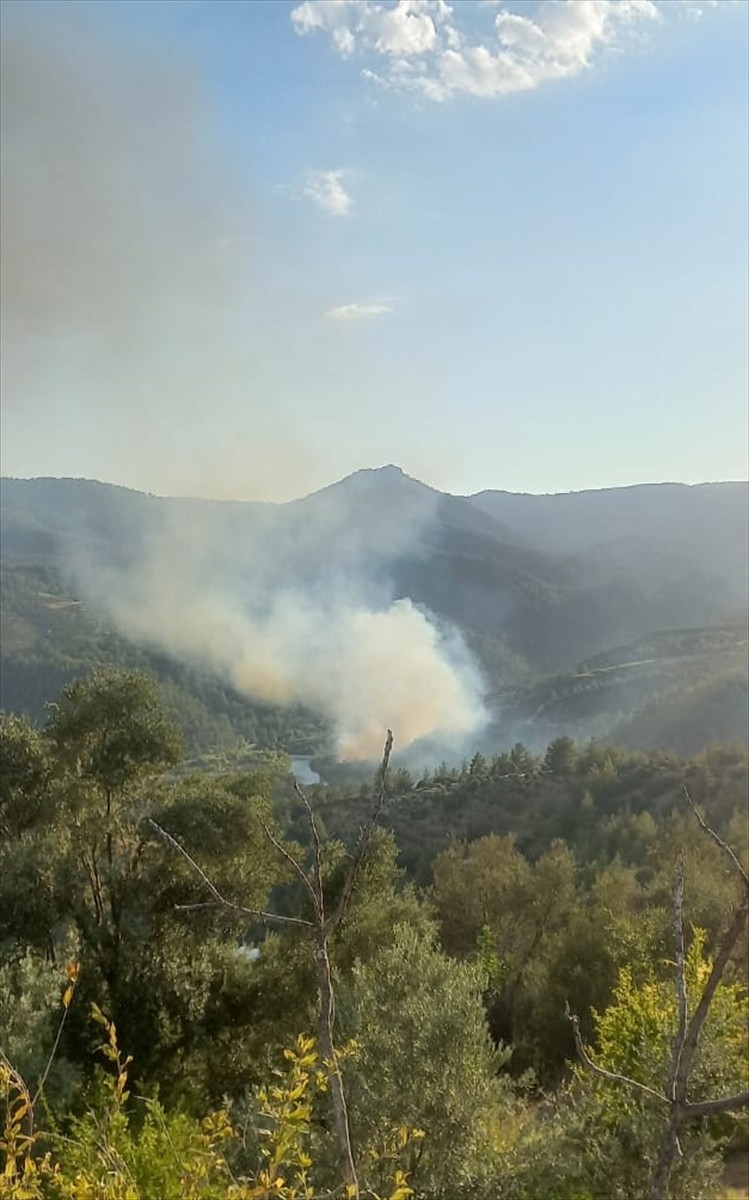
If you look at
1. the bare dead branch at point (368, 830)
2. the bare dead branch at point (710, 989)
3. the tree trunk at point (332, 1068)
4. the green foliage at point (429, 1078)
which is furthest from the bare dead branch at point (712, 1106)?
the green foliage at point (429, 1078)

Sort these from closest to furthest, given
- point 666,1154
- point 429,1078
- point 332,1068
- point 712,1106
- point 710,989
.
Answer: point 710,989, point 712,1106, point 666,1154, point 332,1068, point 429,1078

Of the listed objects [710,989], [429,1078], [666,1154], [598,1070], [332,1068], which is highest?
[710,989]

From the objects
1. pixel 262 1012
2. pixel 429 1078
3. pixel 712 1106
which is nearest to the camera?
pixel 712 1106

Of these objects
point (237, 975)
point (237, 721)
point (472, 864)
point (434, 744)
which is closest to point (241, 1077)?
point (237, 975)

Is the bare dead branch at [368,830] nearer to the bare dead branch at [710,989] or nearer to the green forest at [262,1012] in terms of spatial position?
the green forest at [262,1012]

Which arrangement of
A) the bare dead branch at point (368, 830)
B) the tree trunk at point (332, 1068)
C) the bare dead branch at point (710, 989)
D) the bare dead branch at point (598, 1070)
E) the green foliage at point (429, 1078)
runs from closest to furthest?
the bare dead branch at point (710, 989)
the bare dead branch at point (368, 830)
the bare dead branch at point (598, 1070)
the tree trunk at point (332, 1068)
the green foliage at point (429, 1078)

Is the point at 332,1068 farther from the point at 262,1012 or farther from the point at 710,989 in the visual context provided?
the point at 262,1012

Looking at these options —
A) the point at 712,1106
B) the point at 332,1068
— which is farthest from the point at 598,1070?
the point at 332,1068

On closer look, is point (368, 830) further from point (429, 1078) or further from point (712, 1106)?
point (429, 1078)

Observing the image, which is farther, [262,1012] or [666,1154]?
[262,1012]

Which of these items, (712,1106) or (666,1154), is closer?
(712,1106)

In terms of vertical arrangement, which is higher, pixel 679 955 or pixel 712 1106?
pixel 679 955

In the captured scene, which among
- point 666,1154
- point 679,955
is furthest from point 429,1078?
point 679,955

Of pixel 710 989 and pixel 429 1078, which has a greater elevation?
pixel 710 989
